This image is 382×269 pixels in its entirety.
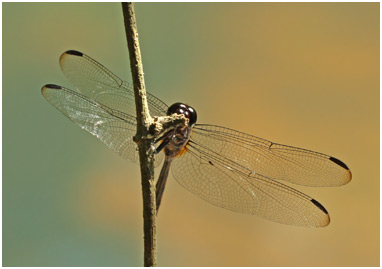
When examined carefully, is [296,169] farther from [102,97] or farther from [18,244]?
[18,244]

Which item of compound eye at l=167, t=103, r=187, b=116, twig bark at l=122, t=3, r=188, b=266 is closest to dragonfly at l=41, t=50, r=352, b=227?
compound eye at l=167, t=103, r=187, b=116

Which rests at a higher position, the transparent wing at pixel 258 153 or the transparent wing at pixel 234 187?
the transparent wing at pixel 258 153

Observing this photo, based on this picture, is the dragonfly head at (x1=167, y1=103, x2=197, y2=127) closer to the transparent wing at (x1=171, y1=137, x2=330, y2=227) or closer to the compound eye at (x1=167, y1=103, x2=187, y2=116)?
the compound eye at (x1=167, y1=103, x2=187, y2=116)

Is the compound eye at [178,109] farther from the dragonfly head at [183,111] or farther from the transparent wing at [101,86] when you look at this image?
the transparent wing at [101,86]

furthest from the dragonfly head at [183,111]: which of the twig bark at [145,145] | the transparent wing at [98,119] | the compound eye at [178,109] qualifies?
the twig bark at [145,145]

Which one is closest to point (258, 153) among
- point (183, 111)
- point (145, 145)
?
point (183, 111)

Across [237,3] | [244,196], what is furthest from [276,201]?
[237,3]

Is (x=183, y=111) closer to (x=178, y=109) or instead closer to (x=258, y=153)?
(x=178, y=109)
